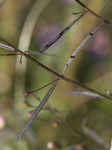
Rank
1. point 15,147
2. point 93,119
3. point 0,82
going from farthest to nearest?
1. point 0,82
2. point 93,119
3. point 15,147

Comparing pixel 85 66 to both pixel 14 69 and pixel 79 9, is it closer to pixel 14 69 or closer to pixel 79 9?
pixel 79 9

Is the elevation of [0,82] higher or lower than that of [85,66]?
lower

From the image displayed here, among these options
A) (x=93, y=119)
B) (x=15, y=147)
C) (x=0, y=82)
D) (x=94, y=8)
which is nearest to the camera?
(x=15, y=147)

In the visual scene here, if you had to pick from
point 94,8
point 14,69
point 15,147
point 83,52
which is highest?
point 94,8

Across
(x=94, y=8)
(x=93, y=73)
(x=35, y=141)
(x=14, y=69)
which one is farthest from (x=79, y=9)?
(x=35, y=141)

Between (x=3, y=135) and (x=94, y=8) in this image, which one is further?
(x=94, y=8)

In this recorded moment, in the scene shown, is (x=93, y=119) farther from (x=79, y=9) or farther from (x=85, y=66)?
(x=79, y=9)
